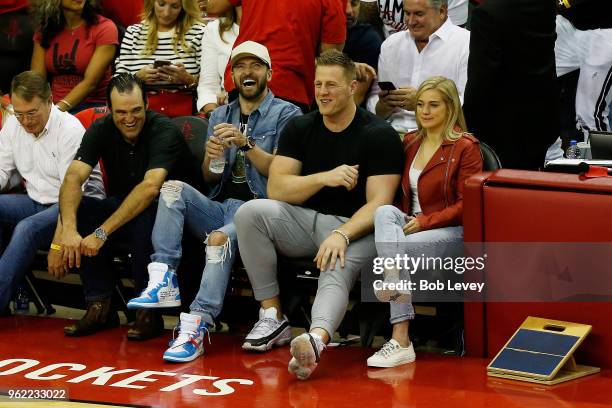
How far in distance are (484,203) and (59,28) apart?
3.64 meters

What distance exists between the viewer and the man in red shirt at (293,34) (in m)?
6.49

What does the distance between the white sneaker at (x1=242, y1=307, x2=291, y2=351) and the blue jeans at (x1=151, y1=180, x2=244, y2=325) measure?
21 centimetres

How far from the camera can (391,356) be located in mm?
5176

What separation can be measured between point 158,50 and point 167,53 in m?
0.06

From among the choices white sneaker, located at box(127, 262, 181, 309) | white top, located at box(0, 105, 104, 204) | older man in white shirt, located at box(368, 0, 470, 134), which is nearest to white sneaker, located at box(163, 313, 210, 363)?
white sneaker, located at box(127, 262, 181, 309)

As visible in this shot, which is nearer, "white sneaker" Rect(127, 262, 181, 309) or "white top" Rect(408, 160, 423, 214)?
"white top" Rect(408, 160, 423, 214)

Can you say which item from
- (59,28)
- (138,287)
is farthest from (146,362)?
(59,28)

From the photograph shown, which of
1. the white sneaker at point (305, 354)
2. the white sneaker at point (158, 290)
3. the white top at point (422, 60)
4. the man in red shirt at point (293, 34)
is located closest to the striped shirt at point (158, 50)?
the man in red shirt at point (293, 34)

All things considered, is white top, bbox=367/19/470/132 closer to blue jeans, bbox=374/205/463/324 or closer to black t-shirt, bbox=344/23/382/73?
black t-shirt, bbox=344/23/382/73

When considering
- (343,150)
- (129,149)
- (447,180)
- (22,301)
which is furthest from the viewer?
(22,301)

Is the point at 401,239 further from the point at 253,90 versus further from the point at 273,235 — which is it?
the point at 253,90

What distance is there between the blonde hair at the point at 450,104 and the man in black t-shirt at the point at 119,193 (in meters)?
1.46

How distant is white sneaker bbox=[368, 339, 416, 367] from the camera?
5176mm

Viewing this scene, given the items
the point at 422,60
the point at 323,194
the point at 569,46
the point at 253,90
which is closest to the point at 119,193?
the point at 253,90
